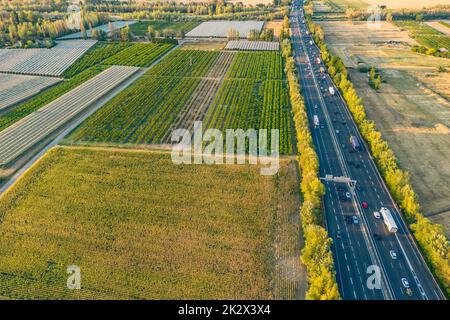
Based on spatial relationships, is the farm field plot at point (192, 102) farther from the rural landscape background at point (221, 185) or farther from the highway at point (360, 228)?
the highway at point (360, 228)

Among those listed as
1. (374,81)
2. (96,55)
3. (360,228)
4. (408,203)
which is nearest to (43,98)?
(96,55)

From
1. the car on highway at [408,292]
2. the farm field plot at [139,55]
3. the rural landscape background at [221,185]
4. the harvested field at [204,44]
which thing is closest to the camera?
the car on highway at [408,292]

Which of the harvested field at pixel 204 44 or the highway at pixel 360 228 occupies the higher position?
the harvested field at pixel 204 44

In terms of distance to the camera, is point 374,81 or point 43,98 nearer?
point 43,98

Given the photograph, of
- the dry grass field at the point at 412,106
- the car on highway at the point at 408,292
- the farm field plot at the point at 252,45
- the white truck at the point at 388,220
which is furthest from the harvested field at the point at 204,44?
the car on highway at the point at 408,292

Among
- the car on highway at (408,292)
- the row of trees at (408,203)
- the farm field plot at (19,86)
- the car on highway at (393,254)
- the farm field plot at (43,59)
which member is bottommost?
the car on highway at (408,292)

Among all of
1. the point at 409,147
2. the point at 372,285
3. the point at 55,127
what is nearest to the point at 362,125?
the point at 409,147

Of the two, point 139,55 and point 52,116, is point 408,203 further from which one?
point 139,55
